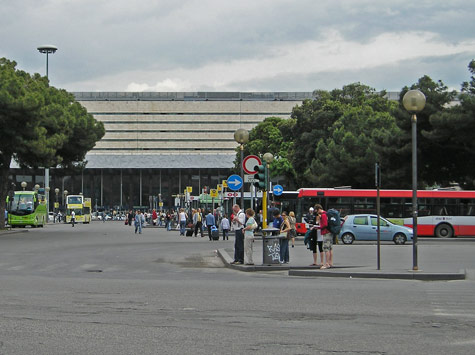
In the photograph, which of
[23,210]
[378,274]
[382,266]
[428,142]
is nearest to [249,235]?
[382,266]

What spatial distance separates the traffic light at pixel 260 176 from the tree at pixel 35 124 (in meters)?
25.8

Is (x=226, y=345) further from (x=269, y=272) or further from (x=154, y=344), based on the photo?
(x=269, y=272)

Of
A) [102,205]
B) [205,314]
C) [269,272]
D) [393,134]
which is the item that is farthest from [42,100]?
[102,205]

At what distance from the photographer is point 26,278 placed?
18969 millimetres

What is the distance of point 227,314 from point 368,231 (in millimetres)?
28645

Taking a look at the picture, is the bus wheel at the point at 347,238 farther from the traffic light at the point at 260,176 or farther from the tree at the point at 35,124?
the tree at the point at 35,124

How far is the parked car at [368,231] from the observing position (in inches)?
1535

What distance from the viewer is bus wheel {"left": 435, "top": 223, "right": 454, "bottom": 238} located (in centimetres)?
4700

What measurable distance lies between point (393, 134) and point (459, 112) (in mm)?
7664

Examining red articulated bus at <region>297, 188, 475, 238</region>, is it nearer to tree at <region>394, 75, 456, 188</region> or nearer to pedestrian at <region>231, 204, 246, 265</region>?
tree at <region>394, 75, 456, 188</region>

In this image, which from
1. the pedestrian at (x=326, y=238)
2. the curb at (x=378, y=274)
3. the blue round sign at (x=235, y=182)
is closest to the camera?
the curb at (x=378, y=274)

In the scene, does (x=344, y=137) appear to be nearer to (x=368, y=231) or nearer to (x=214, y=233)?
(x=214, y=233)

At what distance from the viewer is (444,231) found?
47125 millimetres

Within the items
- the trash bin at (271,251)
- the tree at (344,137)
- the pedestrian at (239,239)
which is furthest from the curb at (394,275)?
the tree at (344,137)
